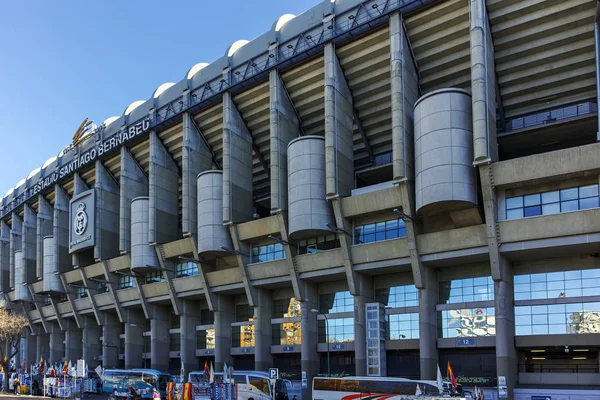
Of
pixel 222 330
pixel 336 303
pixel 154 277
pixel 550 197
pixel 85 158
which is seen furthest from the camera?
pixel 85 158

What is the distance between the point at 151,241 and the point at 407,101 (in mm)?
31551

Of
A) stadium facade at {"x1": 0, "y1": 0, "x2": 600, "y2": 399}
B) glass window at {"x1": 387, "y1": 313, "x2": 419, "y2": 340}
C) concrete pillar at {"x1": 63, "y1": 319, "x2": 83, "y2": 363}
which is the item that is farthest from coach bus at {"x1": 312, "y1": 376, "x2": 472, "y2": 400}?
concrete pillar at {"x1": 63, "y1": 319, "x2": 83, "y2": 363}

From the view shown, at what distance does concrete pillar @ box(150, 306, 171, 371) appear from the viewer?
69.6m

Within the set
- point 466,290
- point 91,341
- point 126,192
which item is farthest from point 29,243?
point 466,290

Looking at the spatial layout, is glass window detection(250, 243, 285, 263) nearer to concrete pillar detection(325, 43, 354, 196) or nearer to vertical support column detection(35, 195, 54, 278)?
concrete pillar detection(325, 43, 354, 196)

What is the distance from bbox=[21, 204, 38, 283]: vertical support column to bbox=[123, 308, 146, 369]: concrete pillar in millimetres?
24136

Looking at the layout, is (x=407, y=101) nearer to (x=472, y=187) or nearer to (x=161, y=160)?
(x=472, y=187)

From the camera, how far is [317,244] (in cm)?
5634

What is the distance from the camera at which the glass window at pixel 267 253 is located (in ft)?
192

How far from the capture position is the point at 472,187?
4409 cm

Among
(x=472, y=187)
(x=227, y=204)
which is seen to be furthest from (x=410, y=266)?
(x=227, y=204)

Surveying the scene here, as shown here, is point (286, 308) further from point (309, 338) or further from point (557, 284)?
point (557, 284)

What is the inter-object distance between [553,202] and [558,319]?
824 centimetres

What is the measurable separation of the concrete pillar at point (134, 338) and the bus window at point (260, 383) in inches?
1108
